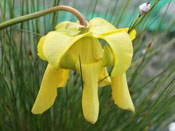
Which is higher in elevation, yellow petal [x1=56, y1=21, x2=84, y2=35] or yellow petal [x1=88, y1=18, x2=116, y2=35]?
yellow petal [x1=88, y1=18, x2=116, y2=35]

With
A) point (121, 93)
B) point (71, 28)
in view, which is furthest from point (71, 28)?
point (121, 93)

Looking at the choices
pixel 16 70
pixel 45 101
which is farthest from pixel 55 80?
pixel 16 70

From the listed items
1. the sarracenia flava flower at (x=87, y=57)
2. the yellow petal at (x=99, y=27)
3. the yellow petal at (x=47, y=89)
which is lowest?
the yellow petal at (x=47, y=89)

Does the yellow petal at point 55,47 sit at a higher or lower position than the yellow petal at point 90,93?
higher

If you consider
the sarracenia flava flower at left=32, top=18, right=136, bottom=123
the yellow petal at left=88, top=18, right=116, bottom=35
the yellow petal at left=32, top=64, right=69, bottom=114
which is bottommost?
the yellow petal at left=32, top=64, right=69, bottom=114

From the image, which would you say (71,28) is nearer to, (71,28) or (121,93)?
(71,28)

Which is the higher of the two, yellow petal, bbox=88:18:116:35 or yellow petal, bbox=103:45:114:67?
yellow petal, bbox=88:18:116:35
